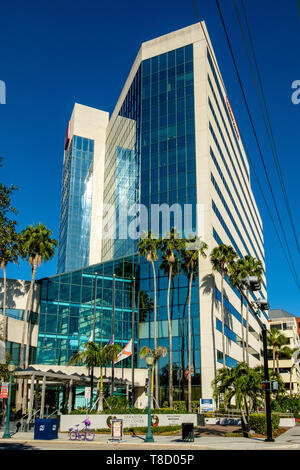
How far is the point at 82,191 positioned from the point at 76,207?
371cm

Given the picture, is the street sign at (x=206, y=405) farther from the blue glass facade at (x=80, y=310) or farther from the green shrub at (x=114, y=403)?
the blue glass facade at (x=80, y=310)

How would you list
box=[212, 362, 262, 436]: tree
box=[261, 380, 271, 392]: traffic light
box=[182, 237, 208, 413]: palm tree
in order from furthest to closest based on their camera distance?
box=[182, 237, 208, 413]: palm tree, box=[212, 362, 262, 436]: tree, box=[261, 380, 271, 392]: traffic light

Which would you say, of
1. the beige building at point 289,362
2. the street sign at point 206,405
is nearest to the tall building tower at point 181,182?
the street sign at point 206,405

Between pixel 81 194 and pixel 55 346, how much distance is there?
46797 mm

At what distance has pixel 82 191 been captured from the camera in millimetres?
96312

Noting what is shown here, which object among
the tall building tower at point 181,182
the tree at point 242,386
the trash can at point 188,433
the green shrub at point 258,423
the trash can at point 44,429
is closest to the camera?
the trash can at point 188,433

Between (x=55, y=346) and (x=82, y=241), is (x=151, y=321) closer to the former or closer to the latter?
(x=55, y=346)

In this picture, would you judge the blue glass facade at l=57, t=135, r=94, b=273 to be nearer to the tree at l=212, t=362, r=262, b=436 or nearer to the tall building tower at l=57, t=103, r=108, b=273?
the tall building tower at l=57, t=103, r=108, b=273

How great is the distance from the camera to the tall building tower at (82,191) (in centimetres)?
9288

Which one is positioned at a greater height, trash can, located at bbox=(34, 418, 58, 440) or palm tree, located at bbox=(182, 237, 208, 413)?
palm tree, located at bbox=(182, 237, 208, 413)

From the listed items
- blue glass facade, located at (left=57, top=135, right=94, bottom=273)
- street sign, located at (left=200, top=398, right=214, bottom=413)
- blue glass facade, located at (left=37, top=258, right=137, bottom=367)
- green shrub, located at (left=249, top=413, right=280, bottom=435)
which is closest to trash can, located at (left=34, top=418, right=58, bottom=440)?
green shrub, located at (left=249, top=413, right=280, bottom=435)

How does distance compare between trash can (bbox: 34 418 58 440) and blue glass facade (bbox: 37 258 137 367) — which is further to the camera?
blue glass facade (bbox: 37 258 137 367)

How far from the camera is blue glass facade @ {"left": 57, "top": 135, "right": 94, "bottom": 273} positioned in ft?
305

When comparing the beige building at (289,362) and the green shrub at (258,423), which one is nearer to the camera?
the green shrub at (258,423)
